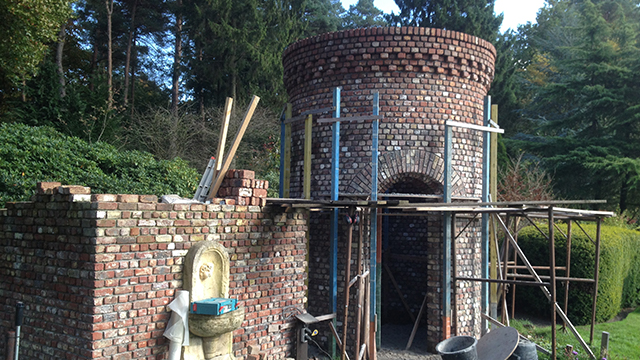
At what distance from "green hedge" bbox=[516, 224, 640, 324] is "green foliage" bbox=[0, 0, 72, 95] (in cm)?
1322

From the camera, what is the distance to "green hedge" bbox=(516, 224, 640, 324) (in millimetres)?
11453

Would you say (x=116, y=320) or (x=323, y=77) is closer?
(x=116, y=320)

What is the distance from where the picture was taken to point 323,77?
8.91 metres

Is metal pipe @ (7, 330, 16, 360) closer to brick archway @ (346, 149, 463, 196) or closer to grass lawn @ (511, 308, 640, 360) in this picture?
brick archway @ (346, 149, 463, 196)

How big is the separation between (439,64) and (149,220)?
19.1ft

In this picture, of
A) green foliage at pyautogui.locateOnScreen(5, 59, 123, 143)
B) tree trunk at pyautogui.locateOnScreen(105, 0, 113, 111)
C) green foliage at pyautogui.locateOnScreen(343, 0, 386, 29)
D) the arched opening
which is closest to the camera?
the arched opening

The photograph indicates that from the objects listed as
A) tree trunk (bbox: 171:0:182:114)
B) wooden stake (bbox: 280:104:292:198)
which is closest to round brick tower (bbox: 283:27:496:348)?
wooden stake (bbox: 280:104:292:198)

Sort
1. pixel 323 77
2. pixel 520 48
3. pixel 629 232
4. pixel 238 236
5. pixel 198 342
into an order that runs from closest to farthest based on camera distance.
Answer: pixel 198 342
pixel 238 236
pixel 323 77
pixel 629 232
pixel 520 48

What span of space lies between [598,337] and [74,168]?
1144 centimetres

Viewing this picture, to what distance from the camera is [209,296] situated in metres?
5.54

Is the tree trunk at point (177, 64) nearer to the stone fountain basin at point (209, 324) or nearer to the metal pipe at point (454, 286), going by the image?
the metal pipe at point (454, 286)

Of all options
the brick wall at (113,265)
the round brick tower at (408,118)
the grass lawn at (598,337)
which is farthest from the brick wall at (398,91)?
the grass lawn at (598,337)

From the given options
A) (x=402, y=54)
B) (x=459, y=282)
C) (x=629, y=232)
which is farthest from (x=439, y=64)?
(x=629, y=232)

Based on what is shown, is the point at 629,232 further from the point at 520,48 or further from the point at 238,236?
the point at 520,48
